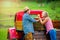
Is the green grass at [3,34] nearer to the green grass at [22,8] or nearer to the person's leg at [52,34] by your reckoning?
the green grass at [22,8]

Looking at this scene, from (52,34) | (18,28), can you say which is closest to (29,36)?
(18,28)

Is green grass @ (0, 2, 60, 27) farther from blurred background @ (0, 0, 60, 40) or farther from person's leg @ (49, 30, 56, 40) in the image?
person's leg @ (49, 30, 56, 40)

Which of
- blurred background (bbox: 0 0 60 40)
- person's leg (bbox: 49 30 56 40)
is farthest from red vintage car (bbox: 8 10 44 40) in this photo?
person's leg (bbox: 49 30 56 40)

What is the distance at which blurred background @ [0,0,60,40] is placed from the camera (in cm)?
242

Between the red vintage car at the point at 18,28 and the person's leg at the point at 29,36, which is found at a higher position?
the red vintage car at the point at 18,28

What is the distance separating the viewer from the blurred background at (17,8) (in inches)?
95.3

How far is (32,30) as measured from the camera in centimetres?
242

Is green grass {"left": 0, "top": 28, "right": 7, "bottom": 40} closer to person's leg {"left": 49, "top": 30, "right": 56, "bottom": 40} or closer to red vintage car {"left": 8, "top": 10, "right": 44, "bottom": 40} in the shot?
red vintage car {"left": 8, "top": 10, "right": 44, "bottom": 40}

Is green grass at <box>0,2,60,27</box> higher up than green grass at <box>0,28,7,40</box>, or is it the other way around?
green grass at <box>0,2,60,27</box>

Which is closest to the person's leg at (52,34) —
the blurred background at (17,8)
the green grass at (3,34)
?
the blurred background at (17,8)

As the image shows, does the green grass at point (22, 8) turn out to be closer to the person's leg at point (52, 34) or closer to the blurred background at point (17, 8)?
the blurred background at point (17, 8)

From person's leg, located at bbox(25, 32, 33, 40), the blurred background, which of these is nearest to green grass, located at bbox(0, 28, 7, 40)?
the blurred background

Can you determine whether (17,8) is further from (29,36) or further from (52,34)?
(52,34)

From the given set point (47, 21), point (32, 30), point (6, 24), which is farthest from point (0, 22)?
point (47, 21)
